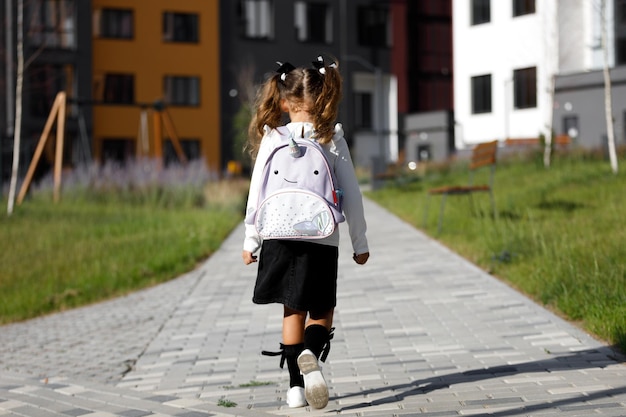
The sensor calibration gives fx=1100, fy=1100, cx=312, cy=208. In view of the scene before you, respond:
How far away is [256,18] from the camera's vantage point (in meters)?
50.8

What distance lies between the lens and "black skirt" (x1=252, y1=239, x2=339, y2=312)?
16.3 ft

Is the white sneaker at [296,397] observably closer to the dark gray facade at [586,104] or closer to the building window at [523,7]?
the dark gray facade at [586,104]

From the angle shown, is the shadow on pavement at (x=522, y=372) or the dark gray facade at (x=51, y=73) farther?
the dark gray facade at (x=51, y=73)

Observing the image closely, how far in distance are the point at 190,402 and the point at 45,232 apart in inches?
435

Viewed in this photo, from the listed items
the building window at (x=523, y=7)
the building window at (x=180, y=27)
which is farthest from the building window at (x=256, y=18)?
the building window at (x=523, y=7)

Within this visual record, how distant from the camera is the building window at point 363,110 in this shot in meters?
53.0

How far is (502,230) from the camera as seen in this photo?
39.5 ft

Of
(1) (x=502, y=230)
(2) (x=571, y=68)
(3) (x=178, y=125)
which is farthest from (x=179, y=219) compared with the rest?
(3) (x=178, y=125)

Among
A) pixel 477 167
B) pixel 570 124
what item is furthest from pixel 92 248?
pixel 570 124

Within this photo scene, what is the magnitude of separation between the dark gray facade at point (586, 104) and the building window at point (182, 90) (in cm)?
2030

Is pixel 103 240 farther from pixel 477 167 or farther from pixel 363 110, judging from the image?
pixel 363 110

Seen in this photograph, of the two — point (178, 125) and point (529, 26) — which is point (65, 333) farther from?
point (178, 125)

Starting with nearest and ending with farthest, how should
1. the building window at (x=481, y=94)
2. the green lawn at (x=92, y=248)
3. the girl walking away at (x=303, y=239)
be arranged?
the girl walking away at (x=303, y=239)
the green lawn at (x=92, y=248)
the building window at (x=481, y=94)

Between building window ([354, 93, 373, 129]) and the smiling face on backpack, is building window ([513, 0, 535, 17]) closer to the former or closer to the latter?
building window ([354, 93, 373, 129])
